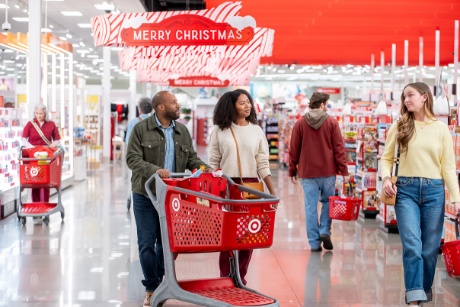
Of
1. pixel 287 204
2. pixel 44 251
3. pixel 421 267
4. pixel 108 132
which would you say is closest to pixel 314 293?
pixel 421 267

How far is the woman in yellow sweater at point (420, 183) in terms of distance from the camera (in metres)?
4.98

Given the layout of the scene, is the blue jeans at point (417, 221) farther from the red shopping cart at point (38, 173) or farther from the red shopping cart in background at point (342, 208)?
the red shopping cart at point (38, 173)

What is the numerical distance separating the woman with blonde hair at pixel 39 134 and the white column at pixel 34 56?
0.88 m

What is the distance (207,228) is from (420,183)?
1.57 metres

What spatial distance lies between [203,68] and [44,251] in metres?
13.6

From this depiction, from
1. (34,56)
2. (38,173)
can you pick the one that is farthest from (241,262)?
(34,56)

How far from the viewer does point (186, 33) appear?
844 cm

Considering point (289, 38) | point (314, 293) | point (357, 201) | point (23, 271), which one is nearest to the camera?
point (314, 293)

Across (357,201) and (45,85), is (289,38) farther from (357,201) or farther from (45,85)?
(357,201)

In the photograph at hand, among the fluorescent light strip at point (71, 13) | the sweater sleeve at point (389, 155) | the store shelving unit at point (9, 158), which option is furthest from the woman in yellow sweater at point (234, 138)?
the fluorescent light strip at point (71, 13)

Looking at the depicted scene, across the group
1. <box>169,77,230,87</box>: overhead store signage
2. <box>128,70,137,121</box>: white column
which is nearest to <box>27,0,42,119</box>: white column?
<box>169,77,230,87</box>: overhead store signage

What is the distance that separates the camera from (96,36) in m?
9.08

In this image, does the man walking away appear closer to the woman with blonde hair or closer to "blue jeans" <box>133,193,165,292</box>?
"blue jeans" <box>133,193,165,292</box>

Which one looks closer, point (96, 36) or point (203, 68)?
point (96, 36)
